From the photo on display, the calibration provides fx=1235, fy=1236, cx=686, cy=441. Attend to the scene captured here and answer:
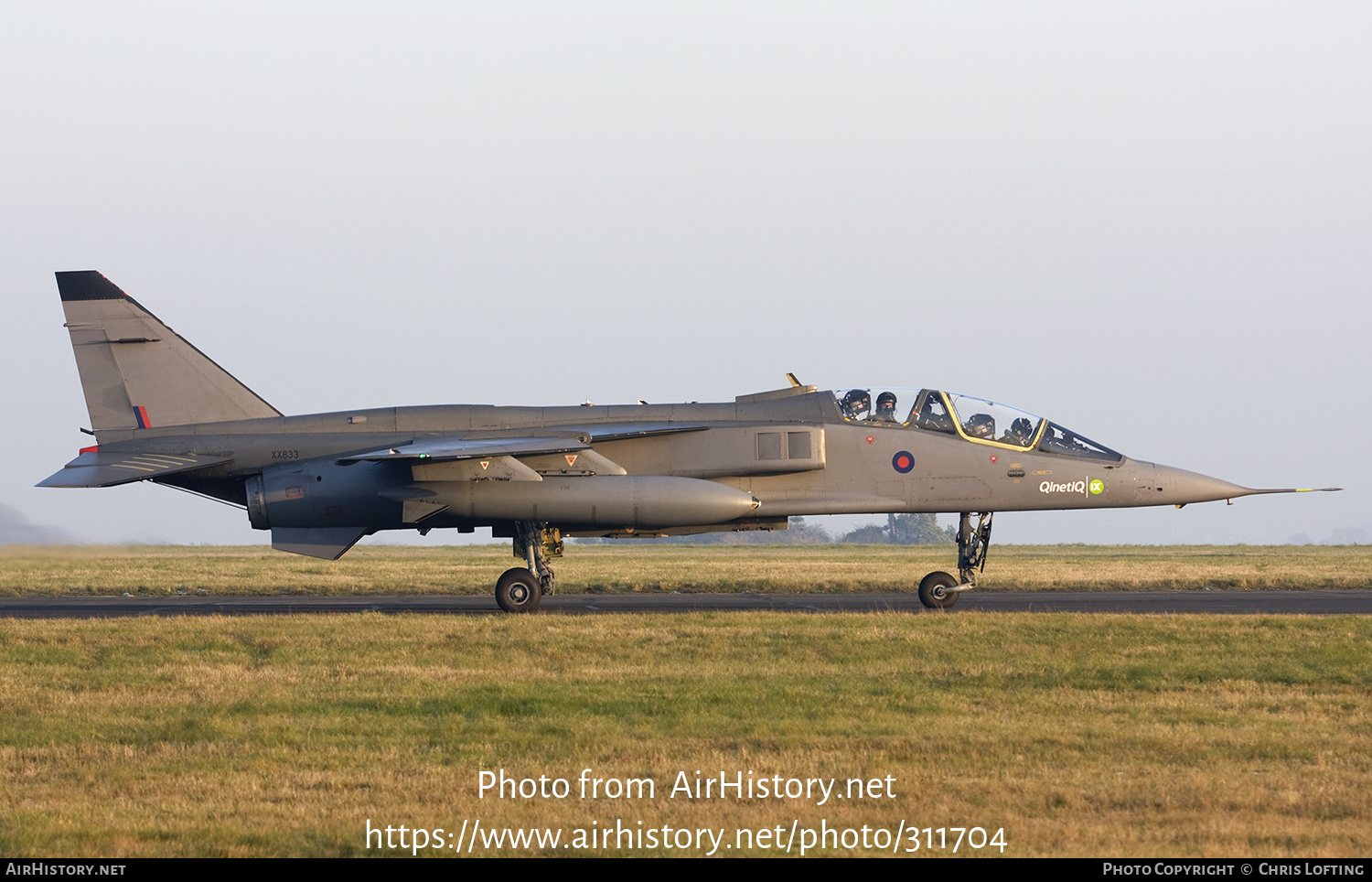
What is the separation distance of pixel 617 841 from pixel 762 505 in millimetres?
13029

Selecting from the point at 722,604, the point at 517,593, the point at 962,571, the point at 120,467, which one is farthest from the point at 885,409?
the point at 120,467

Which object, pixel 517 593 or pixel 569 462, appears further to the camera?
pixel 517 593

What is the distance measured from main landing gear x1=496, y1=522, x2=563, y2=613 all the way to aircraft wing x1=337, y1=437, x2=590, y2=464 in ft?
5.23

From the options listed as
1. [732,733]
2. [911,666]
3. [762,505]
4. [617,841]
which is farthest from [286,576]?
[617,841]

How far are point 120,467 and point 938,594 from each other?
1294 cm

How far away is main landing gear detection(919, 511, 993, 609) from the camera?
1922 centimetres

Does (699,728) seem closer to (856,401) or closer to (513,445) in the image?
(513,445)

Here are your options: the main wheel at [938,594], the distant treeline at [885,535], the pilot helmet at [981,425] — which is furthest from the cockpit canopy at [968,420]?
the distant treeline at [885,535]

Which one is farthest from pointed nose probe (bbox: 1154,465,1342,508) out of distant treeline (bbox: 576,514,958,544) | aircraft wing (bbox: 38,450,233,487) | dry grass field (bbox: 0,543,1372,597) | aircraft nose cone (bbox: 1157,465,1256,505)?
distant treeline (bbox: 576,514,958,544)

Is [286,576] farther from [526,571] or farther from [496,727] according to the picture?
[496,727]

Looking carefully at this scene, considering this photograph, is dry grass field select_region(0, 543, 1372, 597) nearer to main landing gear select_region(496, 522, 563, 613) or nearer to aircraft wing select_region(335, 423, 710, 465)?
main landing gear select_region(496, 522, 563, 613)

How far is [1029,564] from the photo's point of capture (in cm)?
3906

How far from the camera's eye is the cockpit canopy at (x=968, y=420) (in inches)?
768

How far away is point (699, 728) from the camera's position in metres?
9.40
